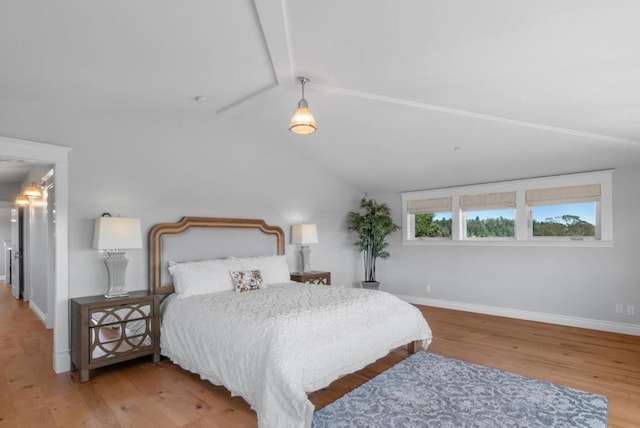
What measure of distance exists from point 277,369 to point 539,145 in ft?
12.6

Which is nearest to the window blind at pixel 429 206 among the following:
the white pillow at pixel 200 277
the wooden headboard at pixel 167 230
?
the wooden headboard at pixel 167 230

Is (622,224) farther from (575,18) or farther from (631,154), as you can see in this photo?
(575,18)

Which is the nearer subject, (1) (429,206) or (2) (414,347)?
(2) (414,347)

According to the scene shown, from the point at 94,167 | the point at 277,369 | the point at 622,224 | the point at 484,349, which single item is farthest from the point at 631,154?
the point at 94,167

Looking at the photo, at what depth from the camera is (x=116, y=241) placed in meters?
3.37

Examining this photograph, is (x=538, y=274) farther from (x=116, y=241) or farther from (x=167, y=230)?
(x=116, y=241)

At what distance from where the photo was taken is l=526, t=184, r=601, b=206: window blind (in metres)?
4.61

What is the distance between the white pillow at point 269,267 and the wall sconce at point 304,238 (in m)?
0.64

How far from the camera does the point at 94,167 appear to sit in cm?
363

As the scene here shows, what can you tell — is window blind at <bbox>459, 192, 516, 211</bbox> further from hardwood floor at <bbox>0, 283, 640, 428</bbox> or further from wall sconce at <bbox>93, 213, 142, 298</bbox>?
wall sconce at <bbox>93, 213, 142, 298</bbox>

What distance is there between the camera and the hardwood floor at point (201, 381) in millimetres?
2479

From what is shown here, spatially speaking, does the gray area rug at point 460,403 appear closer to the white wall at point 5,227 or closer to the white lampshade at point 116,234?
the white lampshade at point 116,234

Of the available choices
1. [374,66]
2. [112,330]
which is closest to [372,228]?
[374,66]

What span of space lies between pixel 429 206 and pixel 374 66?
12.5ft
